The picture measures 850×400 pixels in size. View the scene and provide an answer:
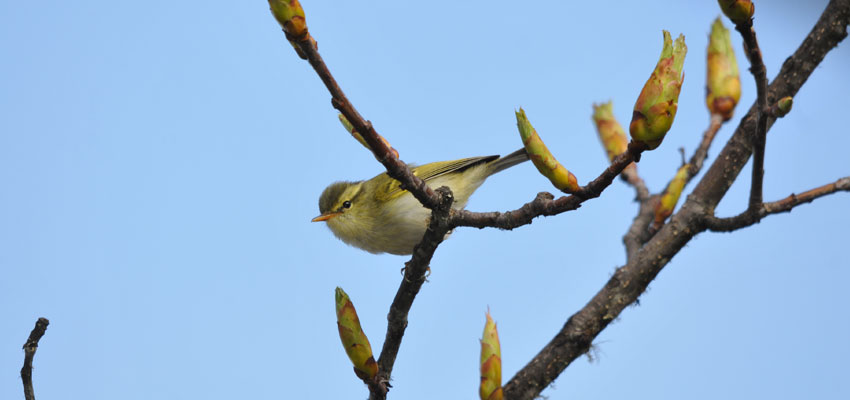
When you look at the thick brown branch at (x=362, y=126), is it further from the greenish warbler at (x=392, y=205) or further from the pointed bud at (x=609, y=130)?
the pointed bud at (x=609, y=130)

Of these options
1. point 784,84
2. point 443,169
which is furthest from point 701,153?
point 443,169

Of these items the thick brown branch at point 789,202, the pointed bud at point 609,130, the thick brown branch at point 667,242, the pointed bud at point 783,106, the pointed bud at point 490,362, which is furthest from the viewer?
the pointed bud at point 609,130

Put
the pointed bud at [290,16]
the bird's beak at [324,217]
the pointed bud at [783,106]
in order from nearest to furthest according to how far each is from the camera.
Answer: the pointed bud at [290,16] < the pointed bud at [783,106] < the bird's beak at [324,217]

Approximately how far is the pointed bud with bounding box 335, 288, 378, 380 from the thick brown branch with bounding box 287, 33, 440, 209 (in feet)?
1.43

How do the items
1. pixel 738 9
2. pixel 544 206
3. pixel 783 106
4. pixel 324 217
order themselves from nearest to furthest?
pixel 738 9
pixel 544 206
pixel 783 106
pixel 324 217

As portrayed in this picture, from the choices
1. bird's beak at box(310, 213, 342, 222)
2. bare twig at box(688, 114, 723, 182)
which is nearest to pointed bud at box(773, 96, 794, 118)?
bare twig at box(688, 114, 723, 182)

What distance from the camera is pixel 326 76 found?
1.69 m

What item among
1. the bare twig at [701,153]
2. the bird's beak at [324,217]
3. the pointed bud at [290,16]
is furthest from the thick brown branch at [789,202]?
the bird's beak at [324,217]

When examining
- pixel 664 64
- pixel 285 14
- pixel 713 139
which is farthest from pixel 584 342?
pixel 285 14

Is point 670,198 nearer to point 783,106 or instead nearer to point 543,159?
point 783,106

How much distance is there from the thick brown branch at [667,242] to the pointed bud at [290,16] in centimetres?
219

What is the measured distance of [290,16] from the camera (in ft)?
5.09

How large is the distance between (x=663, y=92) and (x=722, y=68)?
245cm

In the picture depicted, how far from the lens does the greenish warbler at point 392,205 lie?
4.32 meters
